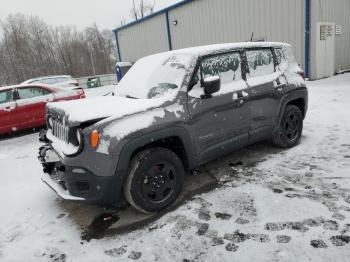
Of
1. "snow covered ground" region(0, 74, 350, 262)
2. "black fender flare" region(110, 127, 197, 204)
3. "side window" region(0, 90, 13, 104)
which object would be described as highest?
"side window" region(0, 90, 13, 104)

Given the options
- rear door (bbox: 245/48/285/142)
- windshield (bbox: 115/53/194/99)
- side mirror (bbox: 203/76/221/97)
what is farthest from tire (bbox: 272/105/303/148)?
windshield (bbox: 115/53/194/99)

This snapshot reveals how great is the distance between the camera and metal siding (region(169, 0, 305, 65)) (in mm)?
12859

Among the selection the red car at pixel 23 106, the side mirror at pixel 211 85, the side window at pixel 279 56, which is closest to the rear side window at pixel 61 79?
the red car at pixel 23 106

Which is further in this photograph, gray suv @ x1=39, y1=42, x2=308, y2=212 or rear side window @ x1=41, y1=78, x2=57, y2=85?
rear side window @ x1=41, y1=78, x2=57, y2=85

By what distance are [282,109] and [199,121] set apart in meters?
1.80

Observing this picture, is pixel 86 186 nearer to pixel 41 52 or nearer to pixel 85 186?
pixel 85 186

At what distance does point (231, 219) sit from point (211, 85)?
A: 1.51 meters

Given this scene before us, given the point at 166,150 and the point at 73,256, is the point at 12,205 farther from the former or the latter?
the point at 166,150

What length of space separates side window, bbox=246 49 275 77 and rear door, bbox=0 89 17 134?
262 inches

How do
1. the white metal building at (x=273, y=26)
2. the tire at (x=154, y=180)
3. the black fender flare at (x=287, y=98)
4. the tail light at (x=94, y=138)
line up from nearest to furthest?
the tail light at (x=94, y=138), the tire at (x=154, y=180), the black fender flare at (x=287, y=98), the white metal building at (x=273, y=26)

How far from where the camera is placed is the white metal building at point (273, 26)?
12.6m

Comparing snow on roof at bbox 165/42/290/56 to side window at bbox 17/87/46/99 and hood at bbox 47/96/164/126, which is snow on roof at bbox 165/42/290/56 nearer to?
hood at bbox 47/96/164/126

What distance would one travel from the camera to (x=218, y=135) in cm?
402

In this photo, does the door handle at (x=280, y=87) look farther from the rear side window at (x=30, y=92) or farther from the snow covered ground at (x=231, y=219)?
the rear side window at (x=30, y=92)
